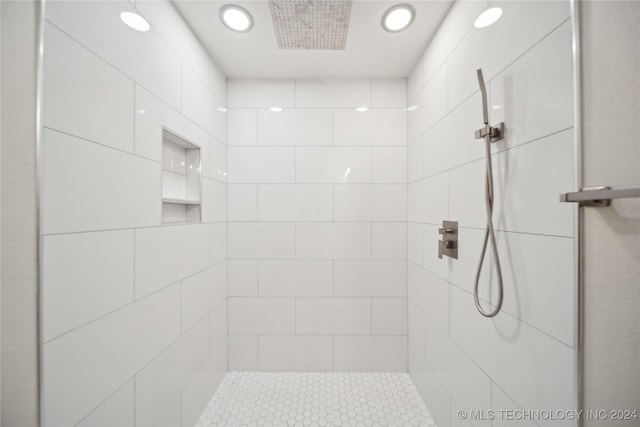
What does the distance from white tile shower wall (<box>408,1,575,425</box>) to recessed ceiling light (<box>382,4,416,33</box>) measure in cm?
19

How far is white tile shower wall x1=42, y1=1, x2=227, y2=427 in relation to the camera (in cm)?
61

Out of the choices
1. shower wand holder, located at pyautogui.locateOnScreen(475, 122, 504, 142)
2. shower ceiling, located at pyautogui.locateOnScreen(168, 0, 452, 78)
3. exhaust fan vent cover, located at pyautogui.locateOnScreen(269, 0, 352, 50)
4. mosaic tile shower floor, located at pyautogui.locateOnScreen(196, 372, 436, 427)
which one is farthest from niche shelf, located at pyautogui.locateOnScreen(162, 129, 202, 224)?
shower wand holder, located at pyautogui.locateOnScreen(475, 122, 504, 142)

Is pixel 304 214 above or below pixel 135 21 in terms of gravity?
below

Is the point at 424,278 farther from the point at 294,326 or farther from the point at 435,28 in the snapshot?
the point at 435,28

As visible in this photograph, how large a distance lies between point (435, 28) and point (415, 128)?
1.71 ft

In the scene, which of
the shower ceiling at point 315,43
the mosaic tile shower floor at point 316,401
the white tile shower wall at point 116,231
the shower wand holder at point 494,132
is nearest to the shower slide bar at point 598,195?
the shower wand holder at point 494,132

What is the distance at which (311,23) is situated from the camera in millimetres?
1194

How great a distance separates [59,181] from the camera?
2.01ft

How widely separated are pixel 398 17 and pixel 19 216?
1.62m

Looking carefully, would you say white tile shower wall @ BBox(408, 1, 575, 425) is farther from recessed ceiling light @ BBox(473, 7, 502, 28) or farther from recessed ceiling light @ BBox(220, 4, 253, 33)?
recessed ceiling light @ BBox(220, 4, 253, 33)

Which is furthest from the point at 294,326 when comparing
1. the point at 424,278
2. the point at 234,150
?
the point at 234,150

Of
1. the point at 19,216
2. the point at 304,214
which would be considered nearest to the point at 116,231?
the point at 19,216

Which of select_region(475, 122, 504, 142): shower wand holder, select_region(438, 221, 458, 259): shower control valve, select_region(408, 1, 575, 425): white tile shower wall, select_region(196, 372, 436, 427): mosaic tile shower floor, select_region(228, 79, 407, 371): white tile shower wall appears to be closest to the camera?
select_region(408, 1, 575, 425): white tile shower wall

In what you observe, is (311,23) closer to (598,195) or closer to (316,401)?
(598,195)
